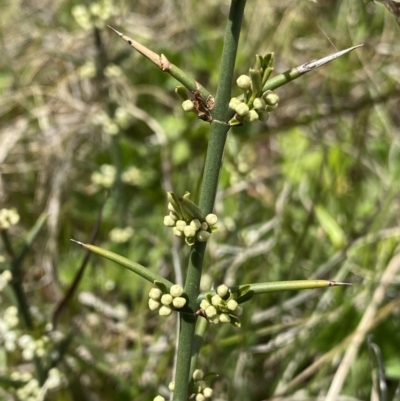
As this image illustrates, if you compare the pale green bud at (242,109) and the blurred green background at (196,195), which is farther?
the blurred green background at (196,195)

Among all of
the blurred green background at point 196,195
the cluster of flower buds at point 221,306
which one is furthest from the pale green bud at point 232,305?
the blurred green background at point 196,195

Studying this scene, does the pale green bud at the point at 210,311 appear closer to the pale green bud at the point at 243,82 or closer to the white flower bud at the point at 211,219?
the white flower bud at the point at 211,219

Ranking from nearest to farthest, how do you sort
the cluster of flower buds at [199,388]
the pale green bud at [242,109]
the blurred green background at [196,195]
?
the pale green bud at [242,109], the cluster of flower buds at [199,388], the blurred green background at [196,195]

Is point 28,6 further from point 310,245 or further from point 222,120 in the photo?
point 222,120

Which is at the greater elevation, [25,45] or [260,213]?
[25,45]

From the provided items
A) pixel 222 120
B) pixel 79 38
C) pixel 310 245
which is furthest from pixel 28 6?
pixel 222 120

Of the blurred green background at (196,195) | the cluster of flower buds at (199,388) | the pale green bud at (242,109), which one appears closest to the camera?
the pale green bud at (242,109)

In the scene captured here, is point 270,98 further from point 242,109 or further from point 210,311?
point 210,311

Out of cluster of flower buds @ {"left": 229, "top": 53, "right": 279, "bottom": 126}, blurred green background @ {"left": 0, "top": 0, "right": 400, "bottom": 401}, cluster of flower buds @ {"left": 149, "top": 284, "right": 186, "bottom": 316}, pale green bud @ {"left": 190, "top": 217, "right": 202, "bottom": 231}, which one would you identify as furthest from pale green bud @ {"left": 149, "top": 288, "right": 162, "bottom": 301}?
blurred green background @ {"left": 0, "top": 0, "right": 400, "bottom": 401}
